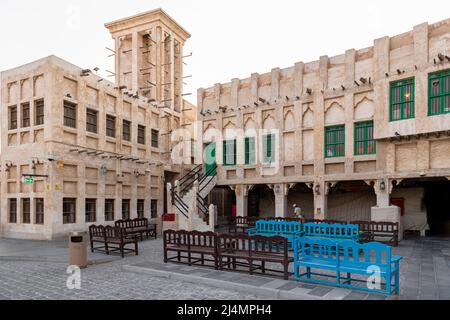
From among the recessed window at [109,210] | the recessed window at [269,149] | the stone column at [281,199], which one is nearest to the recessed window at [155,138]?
the recessed window at [109,210]

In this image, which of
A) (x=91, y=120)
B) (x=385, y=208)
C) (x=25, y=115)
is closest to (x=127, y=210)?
(x=91, y=120)

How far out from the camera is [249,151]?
74.3ft

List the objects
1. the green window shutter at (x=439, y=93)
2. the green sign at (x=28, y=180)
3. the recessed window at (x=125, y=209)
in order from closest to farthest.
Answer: the green window shutter at (x=439, y=93), the green sign at (x=28, y=180), the recessed window at (x=125, y=209)

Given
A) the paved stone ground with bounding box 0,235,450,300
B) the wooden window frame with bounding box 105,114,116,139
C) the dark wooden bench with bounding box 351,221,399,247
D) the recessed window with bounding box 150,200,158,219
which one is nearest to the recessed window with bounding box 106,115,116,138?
the wooden window frame with bounding box 105,114,116,139

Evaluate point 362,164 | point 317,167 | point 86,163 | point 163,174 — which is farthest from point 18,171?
point 362,164

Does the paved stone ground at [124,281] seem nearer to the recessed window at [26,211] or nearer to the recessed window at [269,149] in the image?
the recessed window at [26,211]

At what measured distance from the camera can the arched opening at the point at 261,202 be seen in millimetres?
25406

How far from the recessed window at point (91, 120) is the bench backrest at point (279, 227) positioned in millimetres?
11335

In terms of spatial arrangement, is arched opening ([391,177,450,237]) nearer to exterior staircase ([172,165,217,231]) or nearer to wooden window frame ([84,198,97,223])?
exterior staircase ([172,165,217,231])

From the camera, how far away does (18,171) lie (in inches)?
722

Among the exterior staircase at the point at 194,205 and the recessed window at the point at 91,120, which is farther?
the recessed window at the point at 91,120

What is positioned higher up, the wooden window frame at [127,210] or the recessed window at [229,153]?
the recessed window at [229,153]

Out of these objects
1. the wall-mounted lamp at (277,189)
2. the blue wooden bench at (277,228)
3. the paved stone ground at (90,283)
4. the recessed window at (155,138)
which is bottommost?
the paved stone ground at (90,283)

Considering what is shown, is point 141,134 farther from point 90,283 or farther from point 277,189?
point 90,283
